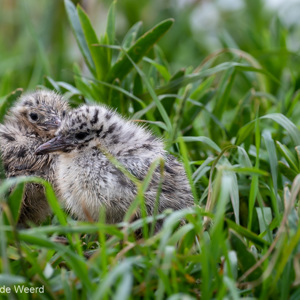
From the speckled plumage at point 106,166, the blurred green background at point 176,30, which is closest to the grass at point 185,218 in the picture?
the speckled plumage at point 106,166

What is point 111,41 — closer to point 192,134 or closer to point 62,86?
point 62,86

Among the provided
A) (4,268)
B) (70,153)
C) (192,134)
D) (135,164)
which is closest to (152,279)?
(4,268)

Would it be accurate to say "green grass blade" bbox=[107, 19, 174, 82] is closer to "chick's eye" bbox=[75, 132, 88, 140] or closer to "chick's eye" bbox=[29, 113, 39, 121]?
"chick's eye" bbox=[29, 113, 39, 121]

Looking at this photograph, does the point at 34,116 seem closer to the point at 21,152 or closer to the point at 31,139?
the point at 31,139

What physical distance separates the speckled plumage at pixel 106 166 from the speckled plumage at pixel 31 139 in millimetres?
234

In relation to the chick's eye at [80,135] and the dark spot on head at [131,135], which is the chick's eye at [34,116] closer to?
the chick's eye at [80,135]

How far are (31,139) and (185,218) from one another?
1332mm

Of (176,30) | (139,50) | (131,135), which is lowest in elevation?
(176,30)

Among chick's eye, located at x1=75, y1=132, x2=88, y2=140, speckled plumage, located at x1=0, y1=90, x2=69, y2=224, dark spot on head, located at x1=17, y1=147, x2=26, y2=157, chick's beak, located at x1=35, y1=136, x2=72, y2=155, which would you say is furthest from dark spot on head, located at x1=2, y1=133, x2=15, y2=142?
chick's eye, located at x1=75, y1=132, x2=88, y2=140

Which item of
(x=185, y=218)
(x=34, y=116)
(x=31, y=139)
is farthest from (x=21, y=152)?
(x=185, y=218)

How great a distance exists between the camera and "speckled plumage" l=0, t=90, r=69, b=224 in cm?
340

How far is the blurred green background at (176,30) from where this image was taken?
5.88m

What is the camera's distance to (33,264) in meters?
2.19

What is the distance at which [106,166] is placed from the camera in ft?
9.65
